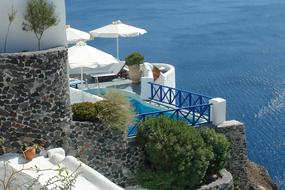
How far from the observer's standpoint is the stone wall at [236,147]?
15.9 m

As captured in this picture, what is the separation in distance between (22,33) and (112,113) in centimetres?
289

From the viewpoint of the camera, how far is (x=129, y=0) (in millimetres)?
92250

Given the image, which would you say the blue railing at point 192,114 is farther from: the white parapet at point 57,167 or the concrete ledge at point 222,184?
the white parapet at point 57,167

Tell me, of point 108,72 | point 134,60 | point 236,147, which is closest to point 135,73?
point 134,60

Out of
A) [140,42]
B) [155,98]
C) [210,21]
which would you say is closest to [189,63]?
[140,42]

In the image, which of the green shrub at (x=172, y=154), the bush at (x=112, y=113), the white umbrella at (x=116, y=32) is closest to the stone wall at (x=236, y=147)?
the green shrub at (x=172, y=154)

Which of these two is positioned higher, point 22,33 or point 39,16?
point 39,16

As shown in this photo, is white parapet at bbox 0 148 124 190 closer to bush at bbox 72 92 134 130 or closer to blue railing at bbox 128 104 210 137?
bush at bbox 72 92 134 130

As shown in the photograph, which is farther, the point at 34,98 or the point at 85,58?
the point at 85,58

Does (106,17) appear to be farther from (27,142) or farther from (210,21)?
(27,142)

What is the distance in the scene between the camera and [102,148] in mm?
13664

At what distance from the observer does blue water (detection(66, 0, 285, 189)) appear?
98.1 ft

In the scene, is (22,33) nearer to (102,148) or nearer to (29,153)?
(29,153)

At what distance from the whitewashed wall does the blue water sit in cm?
1377
